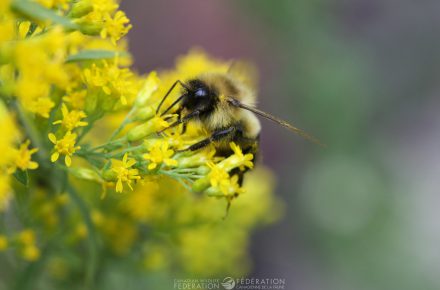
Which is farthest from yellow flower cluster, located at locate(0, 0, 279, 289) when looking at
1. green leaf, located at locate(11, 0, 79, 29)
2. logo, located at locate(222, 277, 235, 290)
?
logo, located at locate(222, 277, 235, 290)

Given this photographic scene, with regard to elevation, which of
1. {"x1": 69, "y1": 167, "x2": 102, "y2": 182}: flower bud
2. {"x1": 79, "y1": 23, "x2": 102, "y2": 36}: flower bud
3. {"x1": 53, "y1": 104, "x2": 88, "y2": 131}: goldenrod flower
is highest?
{"x1": 79, "y1": 23, "x2": 102, "y2": 36}: flower bud

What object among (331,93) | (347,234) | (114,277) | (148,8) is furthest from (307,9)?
(114,277)

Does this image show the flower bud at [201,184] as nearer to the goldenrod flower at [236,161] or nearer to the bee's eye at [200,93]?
the goldenrod flower at [236,161]

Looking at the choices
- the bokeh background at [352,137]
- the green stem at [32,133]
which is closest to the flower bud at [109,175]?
the green stem at [32,133]

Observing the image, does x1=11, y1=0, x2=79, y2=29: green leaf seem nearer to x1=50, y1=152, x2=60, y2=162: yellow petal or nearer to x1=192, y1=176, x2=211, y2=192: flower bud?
x1=50, y1=152, x2=60, y2=162: yellow petal

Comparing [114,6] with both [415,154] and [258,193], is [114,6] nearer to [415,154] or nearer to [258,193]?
[258,193]

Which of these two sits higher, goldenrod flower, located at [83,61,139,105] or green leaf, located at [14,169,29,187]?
goldenrod flower, located at [83,61,139,105]

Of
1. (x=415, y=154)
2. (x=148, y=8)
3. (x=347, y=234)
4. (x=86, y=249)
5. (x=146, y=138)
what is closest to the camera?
(x=146, y=138)
